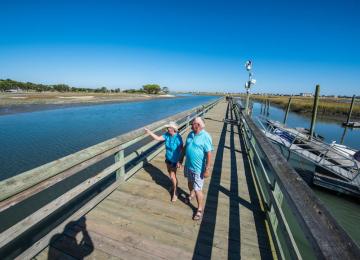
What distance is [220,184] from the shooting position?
4.24m

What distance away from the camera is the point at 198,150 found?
2.95m

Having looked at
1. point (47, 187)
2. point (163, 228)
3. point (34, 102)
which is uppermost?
point (47, 187)

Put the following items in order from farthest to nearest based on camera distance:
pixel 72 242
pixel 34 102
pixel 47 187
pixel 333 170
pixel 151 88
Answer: pixel 151 88 → pixel 34 102 → pixel 333 170 → pixel 72 242 → pixel 47 187

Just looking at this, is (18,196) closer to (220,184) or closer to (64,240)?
(64,240)

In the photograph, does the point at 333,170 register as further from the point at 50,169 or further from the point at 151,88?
the point at 151,88

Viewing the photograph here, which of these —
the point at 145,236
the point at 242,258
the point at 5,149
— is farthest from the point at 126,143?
the point at 5,149

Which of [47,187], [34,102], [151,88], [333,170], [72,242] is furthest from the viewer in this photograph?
[151,88]

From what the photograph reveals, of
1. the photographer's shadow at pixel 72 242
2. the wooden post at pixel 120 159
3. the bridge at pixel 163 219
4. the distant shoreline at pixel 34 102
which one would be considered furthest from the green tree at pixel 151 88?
the photographer's shadow at pixel 72 242

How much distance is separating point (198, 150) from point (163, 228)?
1.14 metres

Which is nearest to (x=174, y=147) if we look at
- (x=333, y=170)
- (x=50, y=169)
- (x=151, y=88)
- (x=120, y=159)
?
(x=120, y=159)

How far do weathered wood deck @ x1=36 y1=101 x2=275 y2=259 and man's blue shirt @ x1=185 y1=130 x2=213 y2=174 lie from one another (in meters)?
0.75

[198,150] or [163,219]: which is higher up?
[198,150]

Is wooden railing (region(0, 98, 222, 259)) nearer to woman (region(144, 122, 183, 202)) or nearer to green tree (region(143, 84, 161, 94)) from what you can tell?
woman (region(144, 122, 183, 202))

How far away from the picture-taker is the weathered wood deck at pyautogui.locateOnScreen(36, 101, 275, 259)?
7.82 feet
